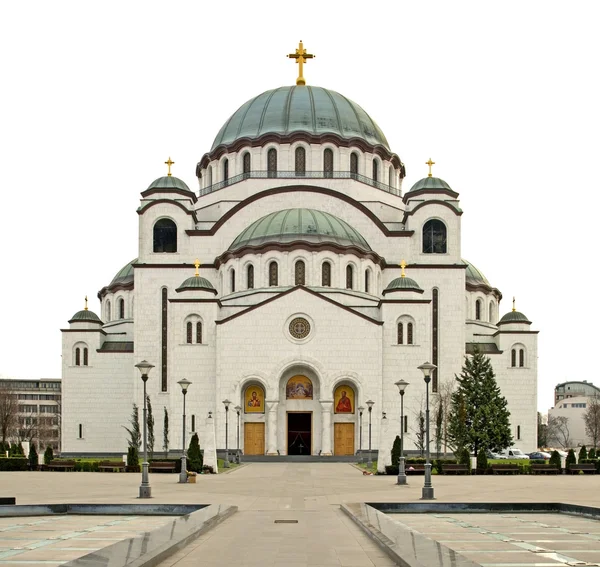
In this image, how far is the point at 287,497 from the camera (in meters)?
24.5

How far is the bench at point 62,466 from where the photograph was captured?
125ft

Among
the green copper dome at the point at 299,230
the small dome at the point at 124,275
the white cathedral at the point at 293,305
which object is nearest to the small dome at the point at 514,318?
the white cathedral at the point at 293,305

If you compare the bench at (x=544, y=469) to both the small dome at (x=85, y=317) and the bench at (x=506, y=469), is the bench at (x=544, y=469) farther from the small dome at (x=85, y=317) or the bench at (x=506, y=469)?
the small dome at (x=85, y=317)

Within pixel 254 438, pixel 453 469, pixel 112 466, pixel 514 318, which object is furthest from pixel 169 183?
pixel 453 469

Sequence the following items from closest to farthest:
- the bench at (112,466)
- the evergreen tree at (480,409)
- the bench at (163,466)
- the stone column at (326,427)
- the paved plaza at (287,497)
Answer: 1. the paved plaza at (287,497)
2. the bench at (163,466)
3. the bench at (112,466)
4. the evergreen tree at (480,409)
5. the stone column at (326,427)

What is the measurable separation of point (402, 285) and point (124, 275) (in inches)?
923

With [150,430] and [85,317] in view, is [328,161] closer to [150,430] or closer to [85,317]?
[85,317]

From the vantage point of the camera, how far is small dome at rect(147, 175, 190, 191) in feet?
200

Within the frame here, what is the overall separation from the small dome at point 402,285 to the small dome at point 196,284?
33.1 feet

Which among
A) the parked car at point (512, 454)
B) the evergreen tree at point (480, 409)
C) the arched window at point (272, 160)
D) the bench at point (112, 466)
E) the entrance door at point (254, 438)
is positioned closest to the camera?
the bench at point (112, 466)

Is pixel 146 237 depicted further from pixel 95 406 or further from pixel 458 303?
pixel 458 303

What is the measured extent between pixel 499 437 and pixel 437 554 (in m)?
42.4

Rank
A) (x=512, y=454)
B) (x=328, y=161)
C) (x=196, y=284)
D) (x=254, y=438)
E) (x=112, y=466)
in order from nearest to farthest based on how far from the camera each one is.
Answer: (x=112, y=466)
(x=254, y=438)
(x=196, y=284)
(x=512, y=454)
(x=328, y=161)

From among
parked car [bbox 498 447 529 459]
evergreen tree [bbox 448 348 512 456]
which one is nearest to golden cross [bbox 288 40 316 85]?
evergreen tree [bbox 448 348 512 456]
